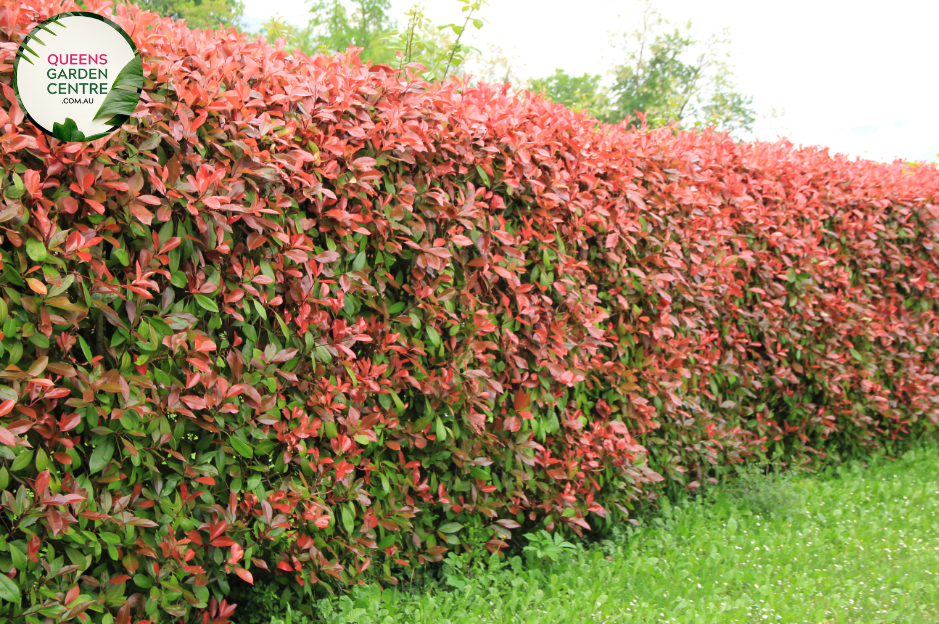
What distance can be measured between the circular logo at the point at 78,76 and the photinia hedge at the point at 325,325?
2.2 inches

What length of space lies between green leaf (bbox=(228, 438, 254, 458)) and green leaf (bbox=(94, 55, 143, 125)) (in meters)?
1.31

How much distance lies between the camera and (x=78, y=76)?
253 cm

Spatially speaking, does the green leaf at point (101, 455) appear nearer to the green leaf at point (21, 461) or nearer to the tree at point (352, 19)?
the green leaf at point (21, 461)

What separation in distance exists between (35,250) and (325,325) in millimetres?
1141

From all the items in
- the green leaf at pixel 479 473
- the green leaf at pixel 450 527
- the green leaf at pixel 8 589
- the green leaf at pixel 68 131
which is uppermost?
the green leaf at pixel 68 131

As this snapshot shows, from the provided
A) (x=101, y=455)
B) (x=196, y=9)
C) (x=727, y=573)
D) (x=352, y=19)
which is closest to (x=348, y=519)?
(x=101, y=455)

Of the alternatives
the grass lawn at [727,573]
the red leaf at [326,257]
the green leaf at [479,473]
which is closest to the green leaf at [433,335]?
the red leaf at [326,257]

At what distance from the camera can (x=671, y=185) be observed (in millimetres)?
A: 4707

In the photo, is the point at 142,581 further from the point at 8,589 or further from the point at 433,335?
the point at 433,335

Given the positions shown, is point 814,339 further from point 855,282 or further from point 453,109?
point 453,109

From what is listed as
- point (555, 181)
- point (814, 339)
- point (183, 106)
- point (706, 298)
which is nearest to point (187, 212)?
point (183, 106)

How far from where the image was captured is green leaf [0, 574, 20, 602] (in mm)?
2309

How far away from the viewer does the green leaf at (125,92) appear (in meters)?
2.52

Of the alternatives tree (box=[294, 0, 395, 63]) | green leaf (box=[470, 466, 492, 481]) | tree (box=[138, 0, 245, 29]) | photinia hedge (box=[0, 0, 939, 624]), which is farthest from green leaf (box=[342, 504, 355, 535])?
tree (box=[294, 0, 395, 63])
